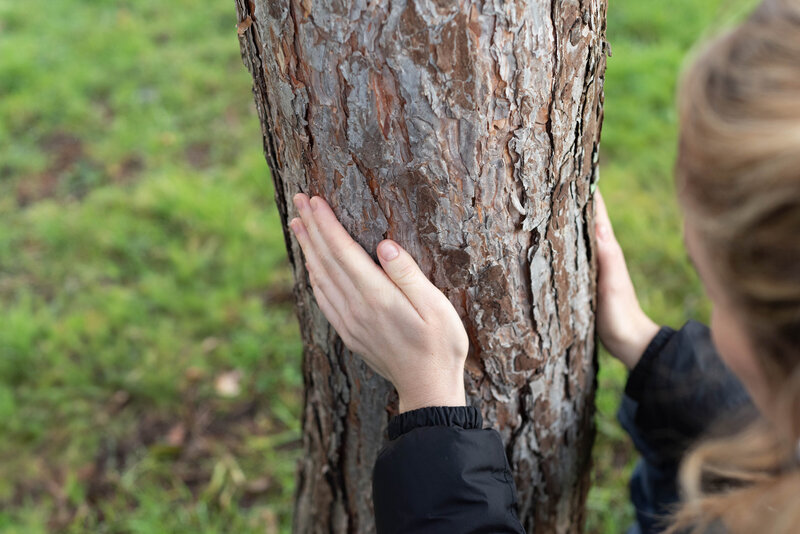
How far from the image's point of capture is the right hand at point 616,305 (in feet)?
4.74

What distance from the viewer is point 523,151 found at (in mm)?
1065

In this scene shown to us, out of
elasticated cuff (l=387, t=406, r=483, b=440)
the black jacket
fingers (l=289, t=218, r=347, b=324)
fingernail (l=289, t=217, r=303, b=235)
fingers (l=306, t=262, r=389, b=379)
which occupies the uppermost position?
fingernail (l=289, t=217, r=303, b=235)

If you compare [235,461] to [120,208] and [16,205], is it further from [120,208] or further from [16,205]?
[16,205]

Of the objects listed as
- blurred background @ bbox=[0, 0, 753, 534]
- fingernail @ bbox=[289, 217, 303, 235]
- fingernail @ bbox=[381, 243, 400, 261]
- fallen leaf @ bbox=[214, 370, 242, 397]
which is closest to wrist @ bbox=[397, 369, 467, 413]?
fingernail @ bbox=[381, 243, 400, 261]

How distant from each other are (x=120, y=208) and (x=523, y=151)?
2804 mm

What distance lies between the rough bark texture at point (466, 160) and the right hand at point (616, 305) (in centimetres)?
8

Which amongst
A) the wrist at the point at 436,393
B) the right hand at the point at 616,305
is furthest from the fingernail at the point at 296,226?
the right hand at the point at 616,305

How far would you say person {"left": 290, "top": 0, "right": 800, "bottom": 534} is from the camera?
0.84 m

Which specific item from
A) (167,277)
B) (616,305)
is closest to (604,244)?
(616,305)

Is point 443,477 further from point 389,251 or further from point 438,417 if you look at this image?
point 389,251

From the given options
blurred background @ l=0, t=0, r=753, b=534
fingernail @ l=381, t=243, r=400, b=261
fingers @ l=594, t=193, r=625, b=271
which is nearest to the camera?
fingernail @ l=381, t=243, r=400, b=261

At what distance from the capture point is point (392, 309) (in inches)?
44.4

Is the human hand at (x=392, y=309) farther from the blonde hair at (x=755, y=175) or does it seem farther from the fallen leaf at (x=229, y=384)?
the fallen leaf at (x=229, y=384)

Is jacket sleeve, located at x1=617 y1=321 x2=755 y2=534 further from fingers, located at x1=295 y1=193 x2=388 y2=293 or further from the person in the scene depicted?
fingers, located at x1=295 y1=193 x2=388 y2=293
